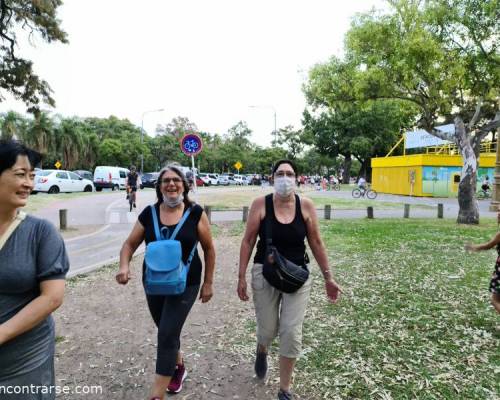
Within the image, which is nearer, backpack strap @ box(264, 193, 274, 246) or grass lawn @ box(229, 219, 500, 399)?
backpack strap @ box(264, 193, 274, 246)

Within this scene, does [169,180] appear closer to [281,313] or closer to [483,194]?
[281,313]

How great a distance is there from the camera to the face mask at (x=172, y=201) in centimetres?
302

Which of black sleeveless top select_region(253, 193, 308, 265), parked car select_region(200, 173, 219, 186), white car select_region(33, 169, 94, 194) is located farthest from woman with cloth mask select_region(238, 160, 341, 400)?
parked car select_region(200, 173, 219, 186)

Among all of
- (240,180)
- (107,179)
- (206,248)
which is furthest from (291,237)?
(240,180)

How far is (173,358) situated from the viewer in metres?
2.89

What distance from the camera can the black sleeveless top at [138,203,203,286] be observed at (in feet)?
9.69

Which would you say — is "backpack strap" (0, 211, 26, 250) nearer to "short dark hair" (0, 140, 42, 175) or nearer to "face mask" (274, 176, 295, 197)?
"short dark hair" (0, 140, 42, 175)

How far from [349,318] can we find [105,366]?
2.62 m

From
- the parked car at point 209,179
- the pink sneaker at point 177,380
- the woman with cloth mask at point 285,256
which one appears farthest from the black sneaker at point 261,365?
the parked car at point 209,179

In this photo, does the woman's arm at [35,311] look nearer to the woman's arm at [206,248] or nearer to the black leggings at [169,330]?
the black leggings at [169,330]

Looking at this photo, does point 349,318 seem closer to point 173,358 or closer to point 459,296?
point 459,296

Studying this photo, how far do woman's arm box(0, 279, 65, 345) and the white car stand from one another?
84.1 feet

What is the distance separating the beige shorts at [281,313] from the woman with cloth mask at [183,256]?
0.48 meters

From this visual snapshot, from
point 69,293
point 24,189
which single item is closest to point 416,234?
point 69,293
